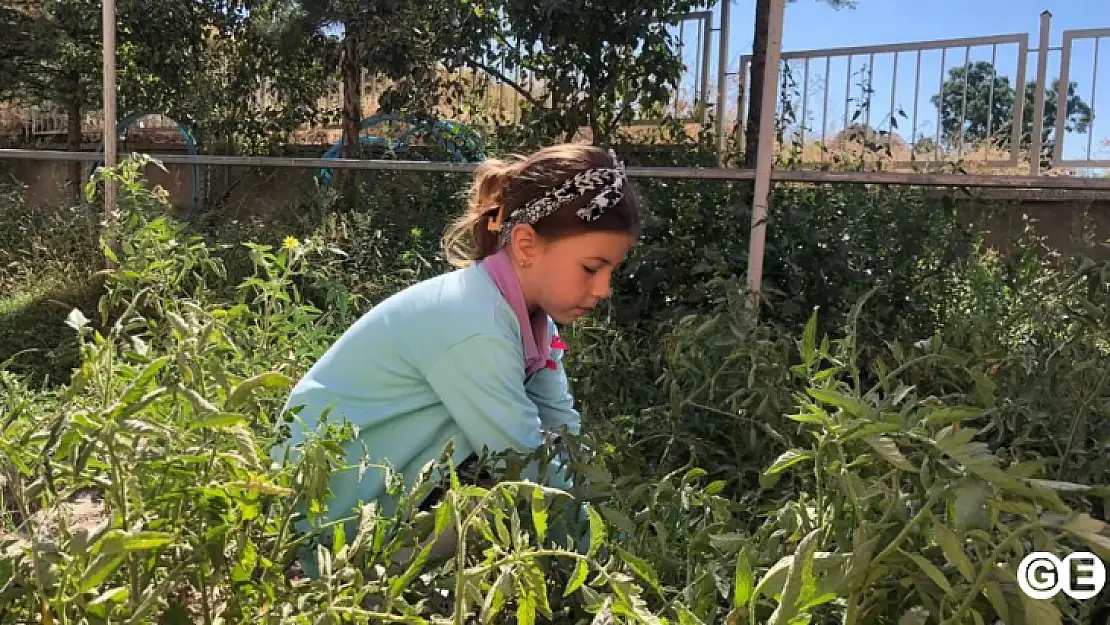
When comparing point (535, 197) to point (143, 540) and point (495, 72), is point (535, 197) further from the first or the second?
point (495, 72)

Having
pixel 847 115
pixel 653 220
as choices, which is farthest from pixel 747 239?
pixel 847 115

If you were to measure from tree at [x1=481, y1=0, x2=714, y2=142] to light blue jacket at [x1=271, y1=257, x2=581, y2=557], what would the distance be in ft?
13.1

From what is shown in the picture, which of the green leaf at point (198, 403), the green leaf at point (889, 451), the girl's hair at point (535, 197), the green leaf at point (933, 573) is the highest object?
the girl's hair at point (535, 197)

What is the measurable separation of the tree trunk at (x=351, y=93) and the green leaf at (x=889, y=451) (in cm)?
609

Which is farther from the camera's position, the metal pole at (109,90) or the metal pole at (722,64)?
the metal pole at (722,64)

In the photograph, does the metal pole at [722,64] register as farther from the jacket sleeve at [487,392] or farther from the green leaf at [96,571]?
the green leaf at [96,571]

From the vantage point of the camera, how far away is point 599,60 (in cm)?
577

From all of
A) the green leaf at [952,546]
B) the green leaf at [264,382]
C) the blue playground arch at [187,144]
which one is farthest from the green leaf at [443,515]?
the blue playground arch at [187,144]

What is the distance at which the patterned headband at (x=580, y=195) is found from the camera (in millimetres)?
1942

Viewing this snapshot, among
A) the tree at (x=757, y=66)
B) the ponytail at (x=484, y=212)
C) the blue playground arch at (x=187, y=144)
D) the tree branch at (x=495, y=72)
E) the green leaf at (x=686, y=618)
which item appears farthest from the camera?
the blue playground arch at (x=187, y=144)

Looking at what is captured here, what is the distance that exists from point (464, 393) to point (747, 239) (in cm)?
257

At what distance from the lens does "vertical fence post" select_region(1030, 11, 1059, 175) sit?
5.84m

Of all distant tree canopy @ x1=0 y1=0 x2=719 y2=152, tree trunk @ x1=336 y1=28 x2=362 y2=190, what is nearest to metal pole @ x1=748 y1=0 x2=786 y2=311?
distant tree canopy @ x1=0 y1=0 x2=719 y2=152

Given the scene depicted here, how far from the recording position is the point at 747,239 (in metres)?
4.04
